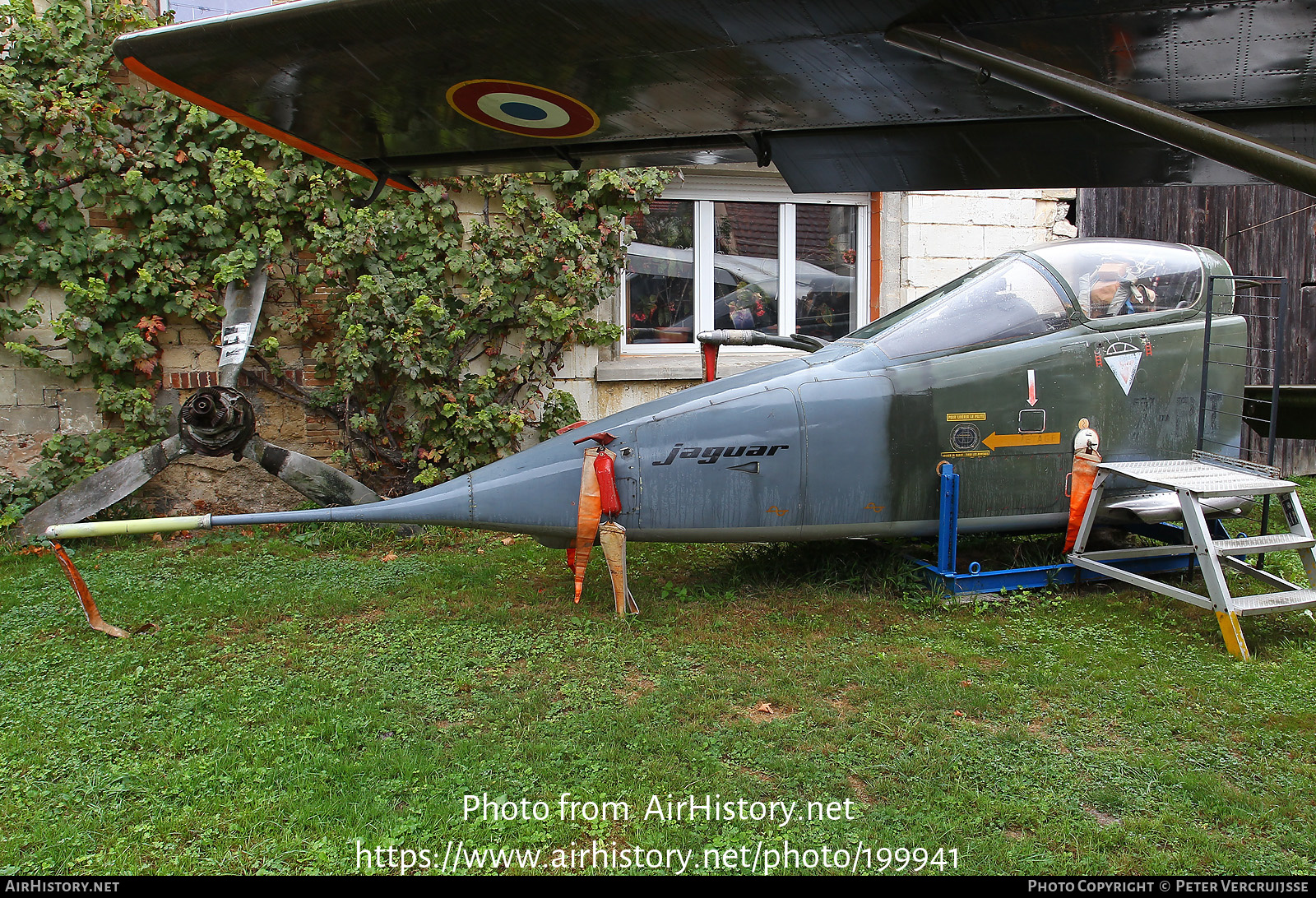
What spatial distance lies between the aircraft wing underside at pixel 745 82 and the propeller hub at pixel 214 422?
221cm

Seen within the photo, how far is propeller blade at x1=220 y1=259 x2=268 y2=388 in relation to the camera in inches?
245

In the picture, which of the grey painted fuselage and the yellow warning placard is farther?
the yellow warning placard

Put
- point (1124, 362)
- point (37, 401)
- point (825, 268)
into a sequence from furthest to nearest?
point (825, 268) < point (37, 401) < point (1124, 362)

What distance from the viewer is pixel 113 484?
5895mm

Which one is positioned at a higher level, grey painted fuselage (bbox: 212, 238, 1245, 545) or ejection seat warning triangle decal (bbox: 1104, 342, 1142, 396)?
ejection seat warning triangle decal (bbox: 1104, 342, 1142, 396)

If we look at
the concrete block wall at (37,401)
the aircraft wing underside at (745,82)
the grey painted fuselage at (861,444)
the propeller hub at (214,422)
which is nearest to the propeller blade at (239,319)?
the propeller hub at (214,422)

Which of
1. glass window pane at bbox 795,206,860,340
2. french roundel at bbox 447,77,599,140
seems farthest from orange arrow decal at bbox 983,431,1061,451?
glass window pane at bbox 795,206,860,340

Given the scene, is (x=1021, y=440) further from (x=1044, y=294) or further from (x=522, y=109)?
(x=522, y=109)

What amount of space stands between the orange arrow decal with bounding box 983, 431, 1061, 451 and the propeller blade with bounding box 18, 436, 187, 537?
5.29m

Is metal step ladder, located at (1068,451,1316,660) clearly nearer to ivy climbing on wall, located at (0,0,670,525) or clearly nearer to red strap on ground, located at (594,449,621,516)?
red strap on ground, located at (594,449,621,516)

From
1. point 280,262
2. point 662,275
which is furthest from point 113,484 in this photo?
point 662,275

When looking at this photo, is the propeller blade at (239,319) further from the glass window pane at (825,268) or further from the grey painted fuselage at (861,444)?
the glass window pane at (825,268)

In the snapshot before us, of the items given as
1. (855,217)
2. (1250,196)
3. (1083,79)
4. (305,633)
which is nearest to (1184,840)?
(1083,79)

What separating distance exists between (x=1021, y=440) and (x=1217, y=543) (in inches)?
43.5
